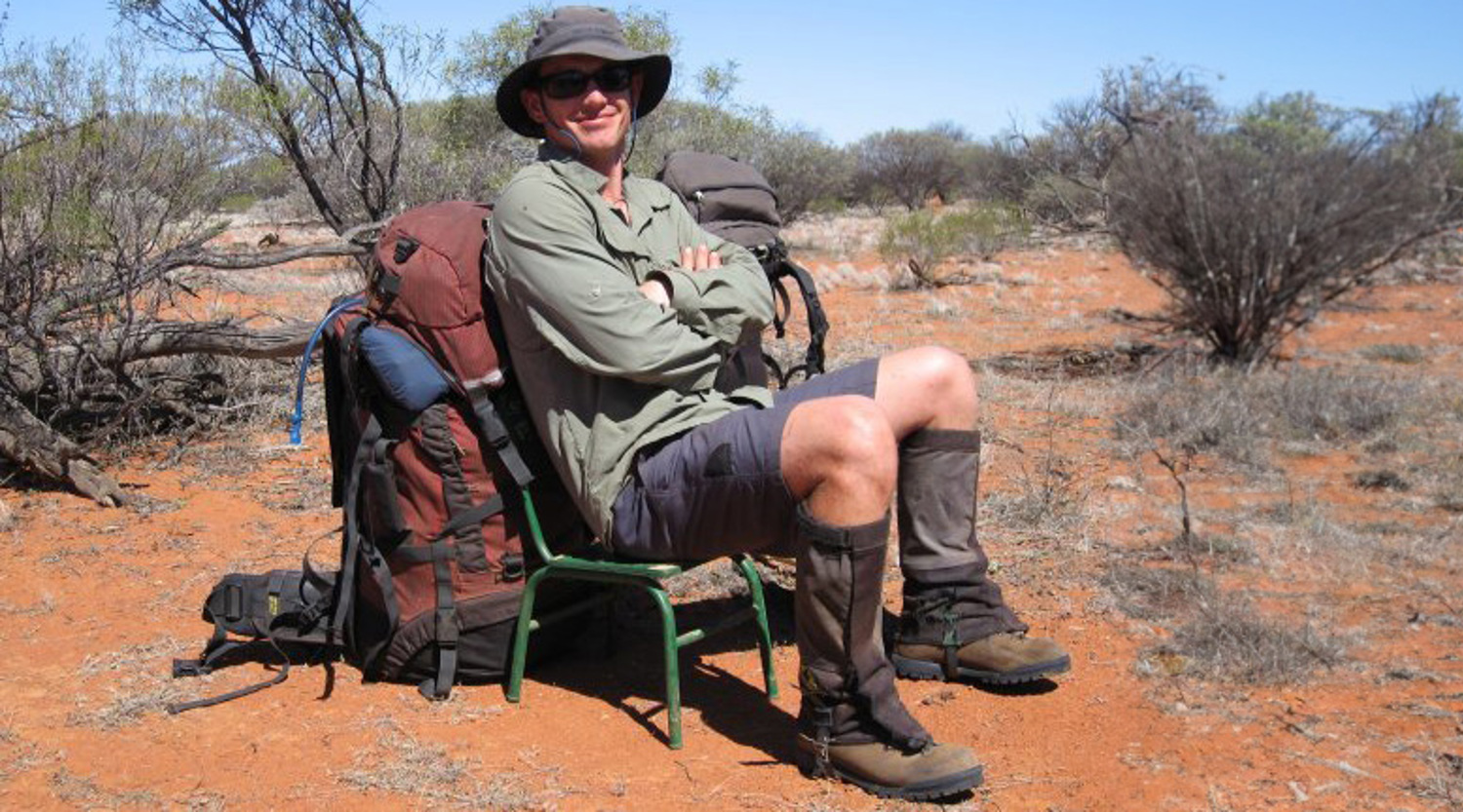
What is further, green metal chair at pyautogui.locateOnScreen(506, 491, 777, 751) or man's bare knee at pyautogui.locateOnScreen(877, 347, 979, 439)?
man's bare knee at pyautogui.locateOnScreen(877, 347, 979, 439)

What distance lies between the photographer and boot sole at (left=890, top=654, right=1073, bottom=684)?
10.8 ft

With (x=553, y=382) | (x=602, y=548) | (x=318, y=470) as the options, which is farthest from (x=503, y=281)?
(x=318, y=470)

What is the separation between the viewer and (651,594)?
3.23 meters

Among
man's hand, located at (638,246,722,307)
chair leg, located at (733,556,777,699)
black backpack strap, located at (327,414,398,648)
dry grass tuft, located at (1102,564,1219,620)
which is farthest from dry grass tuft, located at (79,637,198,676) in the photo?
dry grass tuft, located at (1102,564,1219,620)

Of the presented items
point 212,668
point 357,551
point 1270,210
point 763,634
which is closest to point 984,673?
point 763,634

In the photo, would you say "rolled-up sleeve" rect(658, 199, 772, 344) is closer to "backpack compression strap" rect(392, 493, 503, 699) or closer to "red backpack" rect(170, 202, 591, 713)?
"red backpack" rect(170, 202, 591, 713)

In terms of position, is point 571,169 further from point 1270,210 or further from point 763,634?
point 1270,210

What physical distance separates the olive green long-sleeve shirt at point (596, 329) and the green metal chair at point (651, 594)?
4.9 inches

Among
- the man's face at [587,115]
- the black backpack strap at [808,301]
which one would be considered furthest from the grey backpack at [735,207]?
the man's face at [587,115]

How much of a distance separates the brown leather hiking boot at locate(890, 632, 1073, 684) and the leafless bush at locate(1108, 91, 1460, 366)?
5.72m

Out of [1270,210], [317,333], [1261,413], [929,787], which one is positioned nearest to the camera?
[929,787]

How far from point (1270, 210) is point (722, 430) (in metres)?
6.35

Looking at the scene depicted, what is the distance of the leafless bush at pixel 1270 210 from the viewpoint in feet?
26.8

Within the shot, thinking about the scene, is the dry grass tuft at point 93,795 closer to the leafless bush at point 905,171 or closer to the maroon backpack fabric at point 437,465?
the maroon backpack fabric at point 437,465
